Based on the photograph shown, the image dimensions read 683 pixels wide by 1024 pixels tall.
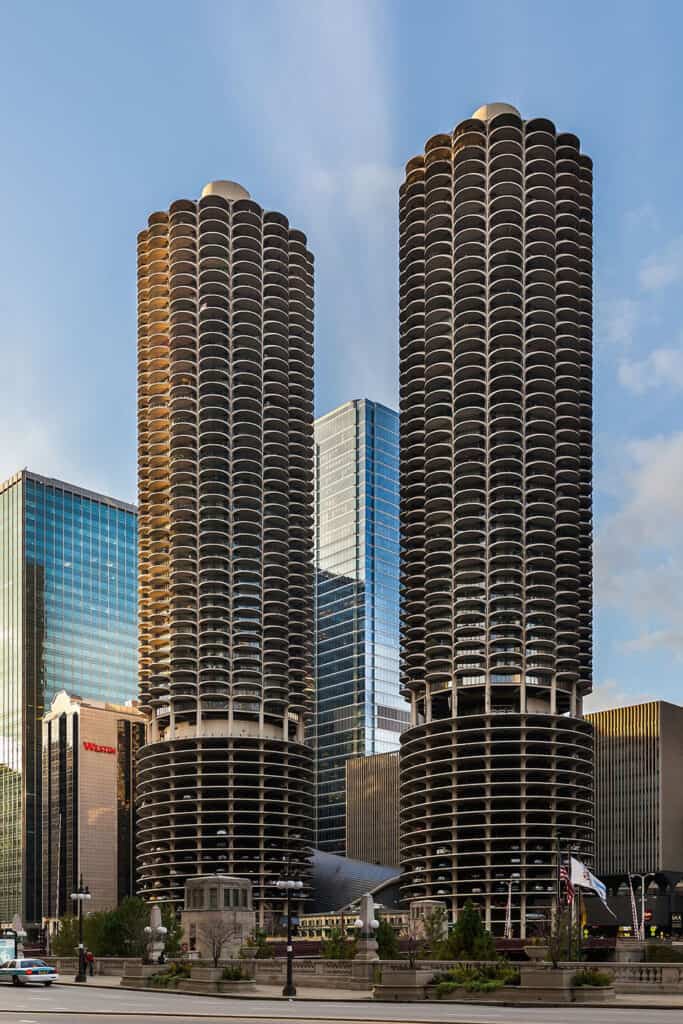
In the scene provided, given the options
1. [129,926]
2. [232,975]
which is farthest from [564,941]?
[129,926]

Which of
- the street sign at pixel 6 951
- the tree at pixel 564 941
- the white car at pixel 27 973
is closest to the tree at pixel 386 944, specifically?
the tree at pixel 564 941

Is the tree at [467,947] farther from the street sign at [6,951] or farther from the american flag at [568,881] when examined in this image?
the street sign at [6,951]

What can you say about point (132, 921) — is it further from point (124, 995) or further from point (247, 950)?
point (124, 995)

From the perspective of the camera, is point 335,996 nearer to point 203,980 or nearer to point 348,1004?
point 348,1004

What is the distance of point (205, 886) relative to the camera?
137750mm

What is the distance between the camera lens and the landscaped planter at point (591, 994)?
59000 mm

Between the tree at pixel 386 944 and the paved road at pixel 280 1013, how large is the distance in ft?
115

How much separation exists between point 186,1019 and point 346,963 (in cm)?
3815

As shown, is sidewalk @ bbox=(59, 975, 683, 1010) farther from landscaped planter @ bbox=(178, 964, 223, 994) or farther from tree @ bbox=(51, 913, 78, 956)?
tree @ bbox=(51, 913, 78, 956)

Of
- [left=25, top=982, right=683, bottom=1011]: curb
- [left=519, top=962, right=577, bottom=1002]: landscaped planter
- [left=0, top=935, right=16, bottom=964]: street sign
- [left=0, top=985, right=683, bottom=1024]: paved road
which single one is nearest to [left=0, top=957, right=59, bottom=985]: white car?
[left=25, top=982, right=683, bottom=1011]: curb

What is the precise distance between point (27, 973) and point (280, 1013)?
128ft

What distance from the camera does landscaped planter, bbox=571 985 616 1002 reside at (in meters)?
59.0

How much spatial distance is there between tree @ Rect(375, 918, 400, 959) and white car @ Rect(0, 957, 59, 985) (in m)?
24.5

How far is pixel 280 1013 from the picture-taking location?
169 feet
